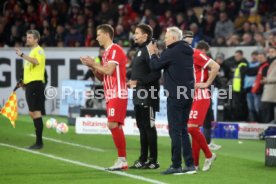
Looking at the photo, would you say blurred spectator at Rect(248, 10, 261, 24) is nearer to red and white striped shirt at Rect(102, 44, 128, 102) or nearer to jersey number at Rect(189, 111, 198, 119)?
jersey number at Rect(189, 111, 198, 119)

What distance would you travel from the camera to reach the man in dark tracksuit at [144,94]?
13.1 meters

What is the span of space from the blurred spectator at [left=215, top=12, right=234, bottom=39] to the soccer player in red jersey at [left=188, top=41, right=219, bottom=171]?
36.0ft

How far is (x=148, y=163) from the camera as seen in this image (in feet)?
43.4

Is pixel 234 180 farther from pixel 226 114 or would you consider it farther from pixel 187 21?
pixel 187 21

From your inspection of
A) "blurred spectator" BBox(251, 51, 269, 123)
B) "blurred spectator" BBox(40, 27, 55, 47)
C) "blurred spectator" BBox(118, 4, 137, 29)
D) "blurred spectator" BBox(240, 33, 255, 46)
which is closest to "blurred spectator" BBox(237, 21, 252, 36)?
"blurred spectator" BBox(240, 33, 255, 46)

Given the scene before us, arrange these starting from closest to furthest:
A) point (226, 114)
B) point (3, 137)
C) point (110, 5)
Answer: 1. point (3, 137)
2. point (226, 114)
3. point (110, 5)

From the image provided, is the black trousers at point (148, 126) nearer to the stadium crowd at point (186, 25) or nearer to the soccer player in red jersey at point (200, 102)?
the soccer player in red jersey at point (200, 102)

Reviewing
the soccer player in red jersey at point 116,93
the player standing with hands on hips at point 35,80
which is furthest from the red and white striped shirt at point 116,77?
the player standing with hands on hips at point 35,80

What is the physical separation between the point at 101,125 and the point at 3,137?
2.38 meters

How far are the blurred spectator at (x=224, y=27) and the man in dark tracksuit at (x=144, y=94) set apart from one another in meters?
10.9

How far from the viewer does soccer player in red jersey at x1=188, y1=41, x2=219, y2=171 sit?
12.8 m

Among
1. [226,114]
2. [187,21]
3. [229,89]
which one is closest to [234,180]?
[229,89]

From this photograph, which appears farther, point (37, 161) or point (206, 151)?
point (37, 161)

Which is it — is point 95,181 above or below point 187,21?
below
